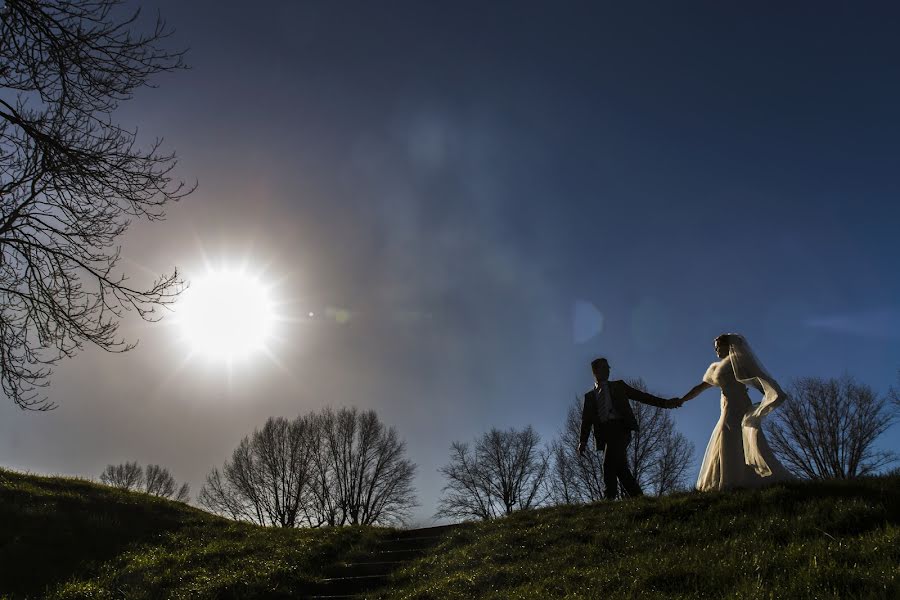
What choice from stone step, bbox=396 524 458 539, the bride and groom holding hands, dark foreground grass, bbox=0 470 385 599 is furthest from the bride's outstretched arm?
dark foreground grass, bbox=0 470 385 599

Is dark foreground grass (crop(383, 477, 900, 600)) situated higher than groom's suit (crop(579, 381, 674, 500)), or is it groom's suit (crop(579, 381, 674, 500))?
groom's suit (crop(579, 381, 674, 500))

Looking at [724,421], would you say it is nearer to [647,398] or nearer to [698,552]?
[647,398]

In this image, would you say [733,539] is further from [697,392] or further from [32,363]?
[32,363]

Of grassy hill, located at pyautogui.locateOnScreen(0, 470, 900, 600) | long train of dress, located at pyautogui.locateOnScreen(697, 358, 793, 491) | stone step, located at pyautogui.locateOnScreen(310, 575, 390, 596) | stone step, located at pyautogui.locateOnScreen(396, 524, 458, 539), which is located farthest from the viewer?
stone step, located at pyautogui.locateOnScreen(396, 524, 458, 539)

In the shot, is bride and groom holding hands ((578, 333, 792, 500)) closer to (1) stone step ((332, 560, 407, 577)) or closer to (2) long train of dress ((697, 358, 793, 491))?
(2) long train of dress ((697, 358, 793, 491))

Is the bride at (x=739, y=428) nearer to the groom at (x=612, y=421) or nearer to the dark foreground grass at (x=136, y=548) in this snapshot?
the groom at (x=612, y=421)

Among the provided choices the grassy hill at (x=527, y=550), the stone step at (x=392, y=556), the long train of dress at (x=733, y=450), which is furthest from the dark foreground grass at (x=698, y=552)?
the stone step at (x=392, y=556)

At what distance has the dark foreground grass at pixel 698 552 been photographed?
16.6ft

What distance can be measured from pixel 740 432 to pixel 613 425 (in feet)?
8.05

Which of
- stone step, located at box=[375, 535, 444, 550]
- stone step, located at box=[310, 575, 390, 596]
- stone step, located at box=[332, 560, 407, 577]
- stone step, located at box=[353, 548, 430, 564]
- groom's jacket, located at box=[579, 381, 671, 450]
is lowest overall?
stone step, located at box=[310, 575, 390, 596]

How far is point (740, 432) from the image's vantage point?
376 inches

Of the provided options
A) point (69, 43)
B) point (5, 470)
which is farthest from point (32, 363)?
point (5, 470)

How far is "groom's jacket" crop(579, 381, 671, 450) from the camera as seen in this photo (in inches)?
438

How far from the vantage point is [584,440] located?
37.8 feet
